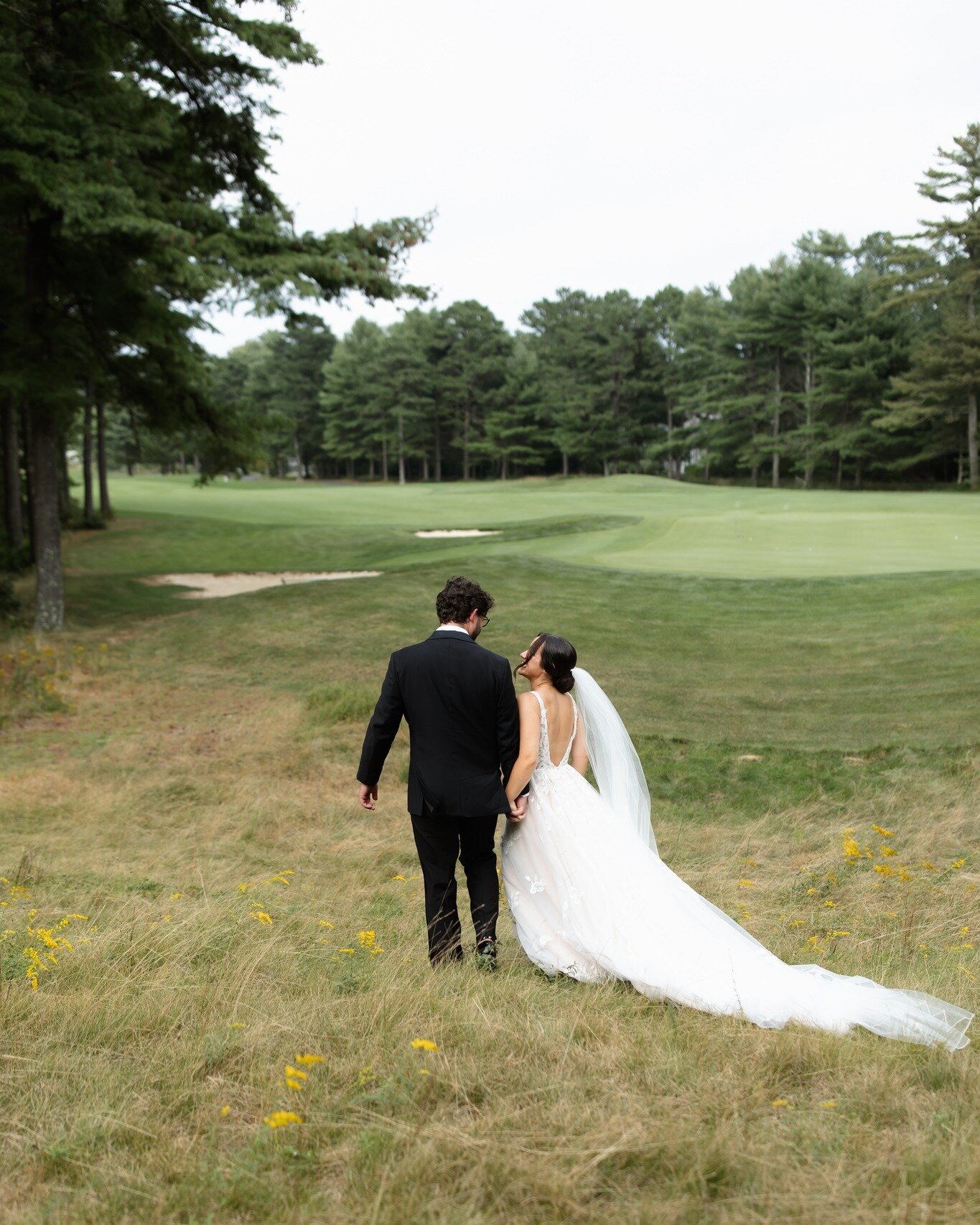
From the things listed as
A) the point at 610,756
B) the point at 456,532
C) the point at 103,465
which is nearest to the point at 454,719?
the point at 610,756

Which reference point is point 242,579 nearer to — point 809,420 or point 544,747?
point 544,747

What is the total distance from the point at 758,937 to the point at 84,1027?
128 inches

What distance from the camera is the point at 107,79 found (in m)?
15.1

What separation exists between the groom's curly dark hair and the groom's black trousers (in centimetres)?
93

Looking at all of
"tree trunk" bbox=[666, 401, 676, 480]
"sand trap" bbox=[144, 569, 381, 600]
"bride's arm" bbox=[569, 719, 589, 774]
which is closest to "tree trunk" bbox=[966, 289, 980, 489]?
"tree trunk" bbox=[666, 401, 676, 480]

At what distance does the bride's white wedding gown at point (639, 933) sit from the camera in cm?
366

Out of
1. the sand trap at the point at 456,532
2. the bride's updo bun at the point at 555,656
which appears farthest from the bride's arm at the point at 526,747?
the sand trap at the point at 456,532

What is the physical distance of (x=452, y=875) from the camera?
15.9 ft

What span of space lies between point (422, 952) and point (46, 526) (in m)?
13.0

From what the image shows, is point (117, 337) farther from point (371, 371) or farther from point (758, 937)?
point (371, 371)

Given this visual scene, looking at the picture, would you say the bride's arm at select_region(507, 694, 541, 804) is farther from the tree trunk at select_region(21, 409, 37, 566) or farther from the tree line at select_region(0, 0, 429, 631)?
the tree trunk at select_region(21, 409, 37, 566)

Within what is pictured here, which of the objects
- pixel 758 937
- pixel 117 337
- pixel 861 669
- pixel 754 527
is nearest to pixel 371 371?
pixel 754 527

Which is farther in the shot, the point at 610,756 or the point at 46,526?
the point at 46,526

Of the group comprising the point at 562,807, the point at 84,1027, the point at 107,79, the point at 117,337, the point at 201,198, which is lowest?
the point at 84,1027
